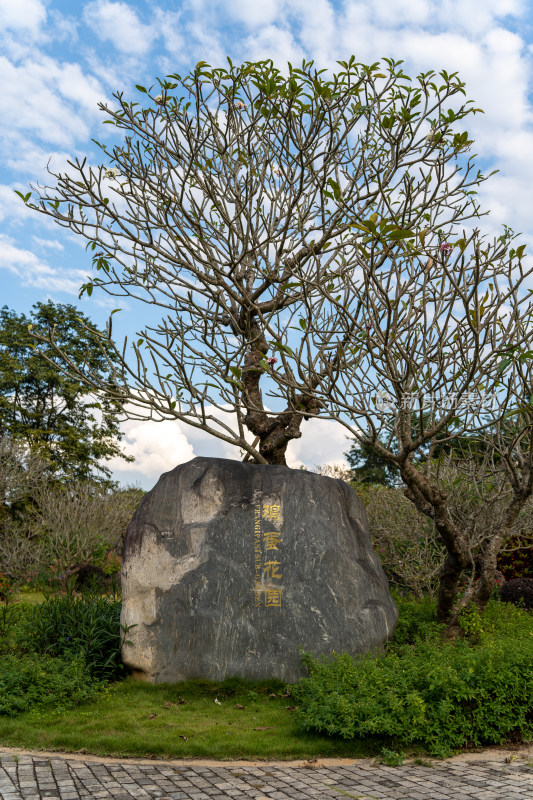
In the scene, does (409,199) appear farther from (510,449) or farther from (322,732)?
(322,732)

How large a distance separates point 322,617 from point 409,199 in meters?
4.79

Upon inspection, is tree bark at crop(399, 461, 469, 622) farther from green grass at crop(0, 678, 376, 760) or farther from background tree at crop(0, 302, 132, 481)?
background tree at crop(0, 302, 132, 481)

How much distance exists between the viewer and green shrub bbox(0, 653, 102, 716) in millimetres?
6465

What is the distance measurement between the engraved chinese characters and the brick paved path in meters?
1.96

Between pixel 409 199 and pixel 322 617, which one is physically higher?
pixel 409 199

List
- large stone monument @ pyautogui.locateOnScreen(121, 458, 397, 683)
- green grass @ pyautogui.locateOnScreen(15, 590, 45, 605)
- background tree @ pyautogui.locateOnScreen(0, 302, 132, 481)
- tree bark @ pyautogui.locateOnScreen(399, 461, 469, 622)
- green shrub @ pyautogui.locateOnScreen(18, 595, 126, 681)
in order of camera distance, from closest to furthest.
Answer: large stone monument @ pyautogui.locateOnScreen(121, 458, 397, 683)
green shrub @ pyautogui.locateOnScreen(18, 595, 126, 681)
tree bark @ pyautogui.locateOnScreen(399, 461, 469, 622)
green grass @ pyautogui.locateOnScreen(15, 590, 45, 605)
background tree @ pyautogui.locateOnScreen(0, 302, 132, 481)

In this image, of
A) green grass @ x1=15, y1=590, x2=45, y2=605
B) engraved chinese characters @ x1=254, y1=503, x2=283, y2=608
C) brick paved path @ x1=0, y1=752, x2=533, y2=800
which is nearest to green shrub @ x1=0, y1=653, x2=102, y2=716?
brick paved path @ x1=0, y1=752, x2=533, y2=800

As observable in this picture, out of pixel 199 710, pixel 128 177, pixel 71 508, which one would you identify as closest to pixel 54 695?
pixel 199 710

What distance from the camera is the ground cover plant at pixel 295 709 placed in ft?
18.3

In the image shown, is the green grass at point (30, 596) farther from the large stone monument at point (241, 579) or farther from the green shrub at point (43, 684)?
the large stone monument at point (241, 579)

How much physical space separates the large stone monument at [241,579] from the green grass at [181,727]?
0.22 m

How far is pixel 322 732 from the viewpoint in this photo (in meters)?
5.80

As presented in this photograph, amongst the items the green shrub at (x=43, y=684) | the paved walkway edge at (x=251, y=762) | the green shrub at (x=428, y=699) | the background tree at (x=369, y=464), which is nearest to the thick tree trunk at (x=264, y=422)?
the green shrub at (x=428, y=699)

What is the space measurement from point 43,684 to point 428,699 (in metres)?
3.74
